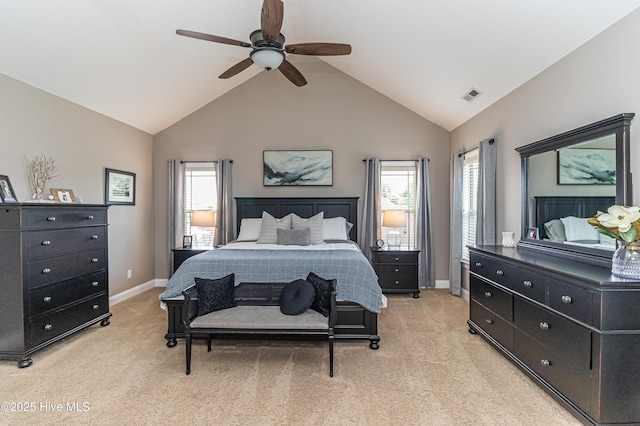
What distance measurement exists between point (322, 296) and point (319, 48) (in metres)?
2.18

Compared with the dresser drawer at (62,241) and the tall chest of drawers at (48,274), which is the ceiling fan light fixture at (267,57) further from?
the dresser drawer at (62,241)

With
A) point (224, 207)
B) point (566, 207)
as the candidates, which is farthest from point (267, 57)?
point (224, 207)

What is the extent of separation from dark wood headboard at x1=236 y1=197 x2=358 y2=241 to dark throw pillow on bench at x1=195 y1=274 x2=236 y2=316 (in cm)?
245

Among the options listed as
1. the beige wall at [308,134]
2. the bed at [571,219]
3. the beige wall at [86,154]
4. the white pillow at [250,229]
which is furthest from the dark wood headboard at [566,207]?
the beige wall at [86,154]

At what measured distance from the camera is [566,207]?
2.84m

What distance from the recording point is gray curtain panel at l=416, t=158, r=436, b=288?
5.40 meters

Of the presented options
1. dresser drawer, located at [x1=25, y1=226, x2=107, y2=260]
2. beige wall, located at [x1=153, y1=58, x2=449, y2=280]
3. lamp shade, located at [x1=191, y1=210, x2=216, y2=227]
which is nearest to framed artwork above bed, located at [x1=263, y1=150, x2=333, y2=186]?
beige wall, located at [x1=153, y1=58, x2=449, y2=280]

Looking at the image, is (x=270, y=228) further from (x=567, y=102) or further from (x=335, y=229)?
(x=567, y=102)

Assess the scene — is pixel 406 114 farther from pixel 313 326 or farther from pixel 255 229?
pixel 313 326

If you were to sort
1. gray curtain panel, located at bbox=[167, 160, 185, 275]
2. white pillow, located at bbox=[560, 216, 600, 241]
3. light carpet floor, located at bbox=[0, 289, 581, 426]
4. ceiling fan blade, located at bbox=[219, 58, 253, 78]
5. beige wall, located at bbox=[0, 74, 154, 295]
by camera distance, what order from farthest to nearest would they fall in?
gray curtain panel, located at bbox=[167, 160, 185, 275]
beige wall, located at bbox=[0, 74, 154, 295]
ceiling fan blade, located at bbox=[219, 58, 253, 78]
white pillow, located at bbox=[560, 216, 600, 241]
light carpet floor, located at bbox=[0, 289, 581, 426]

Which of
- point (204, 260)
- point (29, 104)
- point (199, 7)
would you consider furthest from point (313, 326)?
point (29, 104)

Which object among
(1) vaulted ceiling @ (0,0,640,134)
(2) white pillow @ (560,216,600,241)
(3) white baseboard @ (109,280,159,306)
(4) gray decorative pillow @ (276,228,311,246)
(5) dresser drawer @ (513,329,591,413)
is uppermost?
(1) vaulted ceiling @ (0,0,640,134)

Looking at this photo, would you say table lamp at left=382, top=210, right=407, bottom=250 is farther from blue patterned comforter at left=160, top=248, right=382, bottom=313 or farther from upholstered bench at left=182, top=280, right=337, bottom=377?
upholstered bench at left=182, top=280, right=337, bottom=377

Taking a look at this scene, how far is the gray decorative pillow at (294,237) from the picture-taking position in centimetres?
443
